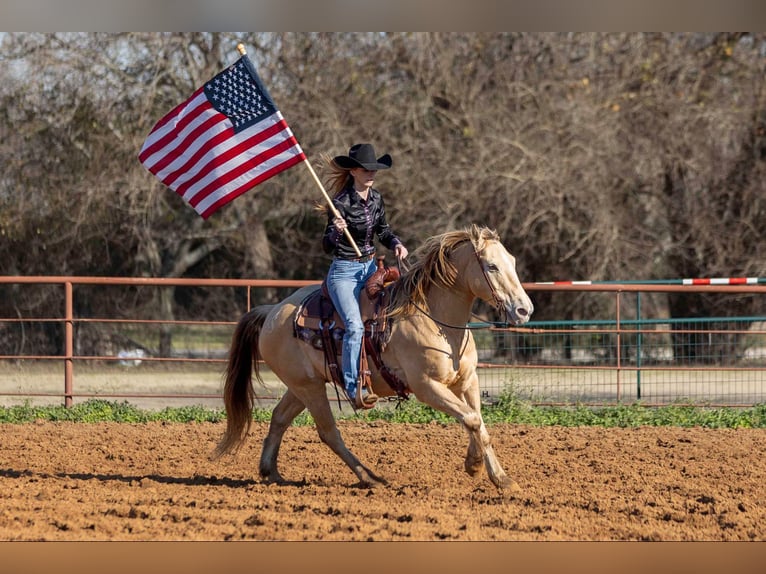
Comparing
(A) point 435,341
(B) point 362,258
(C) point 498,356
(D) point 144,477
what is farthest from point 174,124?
(C) point 498,356

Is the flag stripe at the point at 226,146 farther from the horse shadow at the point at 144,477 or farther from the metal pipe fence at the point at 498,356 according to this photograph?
the metal pipe fence at the point at 498,356

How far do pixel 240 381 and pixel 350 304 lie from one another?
1492 millimetres

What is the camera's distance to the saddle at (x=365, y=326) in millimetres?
7145

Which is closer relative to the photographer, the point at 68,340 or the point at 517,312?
the point at 517,312

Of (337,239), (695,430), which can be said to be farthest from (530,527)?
(695,430)

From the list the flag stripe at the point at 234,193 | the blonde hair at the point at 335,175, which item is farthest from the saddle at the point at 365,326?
the flag stripe at the point at 234,193

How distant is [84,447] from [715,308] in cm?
1243

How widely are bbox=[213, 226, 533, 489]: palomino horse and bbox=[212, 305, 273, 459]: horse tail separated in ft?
1.11

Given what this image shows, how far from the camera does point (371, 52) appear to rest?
16.6 m

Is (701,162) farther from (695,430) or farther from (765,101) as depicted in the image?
(695,430)

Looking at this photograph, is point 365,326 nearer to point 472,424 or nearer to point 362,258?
point 362,258

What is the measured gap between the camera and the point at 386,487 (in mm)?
7277

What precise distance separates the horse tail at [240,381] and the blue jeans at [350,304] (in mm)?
1098

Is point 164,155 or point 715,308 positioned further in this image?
point 715,308
